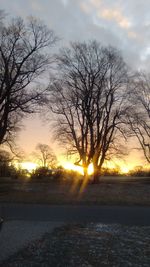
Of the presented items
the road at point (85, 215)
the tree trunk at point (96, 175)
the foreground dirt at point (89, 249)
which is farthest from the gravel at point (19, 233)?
the tree trunk at point (96, 175)

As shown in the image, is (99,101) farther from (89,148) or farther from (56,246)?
(56,246)

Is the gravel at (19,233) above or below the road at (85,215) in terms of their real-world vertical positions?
below

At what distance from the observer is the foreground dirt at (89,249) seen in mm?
9410

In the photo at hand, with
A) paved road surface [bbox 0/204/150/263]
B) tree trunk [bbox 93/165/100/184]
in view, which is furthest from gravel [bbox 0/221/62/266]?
tree trunk [bbox 93/165/100/184]

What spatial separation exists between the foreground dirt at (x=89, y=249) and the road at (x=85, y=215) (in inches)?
86.1

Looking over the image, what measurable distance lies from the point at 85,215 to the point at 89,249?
24.8 feet

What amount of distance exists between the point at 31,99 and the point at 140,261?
25.1m

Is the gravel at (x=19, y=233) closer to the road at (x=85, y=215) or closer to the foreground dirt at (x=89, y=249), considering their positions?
the foreground dirt at (x=89, y=249)

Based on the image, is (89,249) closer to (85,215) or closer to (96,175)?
(85,215)

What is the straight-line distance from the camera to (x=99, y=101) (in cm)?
4306

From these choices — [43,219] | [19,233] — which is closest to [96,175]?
[43,219]

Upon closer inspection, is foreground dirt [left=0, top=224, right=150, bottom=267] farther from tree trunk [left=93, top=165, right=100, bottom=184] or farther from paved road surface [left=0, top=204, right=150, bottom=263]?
tree trunk [left=93, top=165, right=100, bottom=184]

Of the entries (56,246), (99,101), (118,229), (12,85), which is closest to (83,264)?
(56,246)

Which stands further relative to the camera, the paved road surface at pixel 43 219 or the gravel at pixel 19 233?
the paved road surface at pixel 43 219
